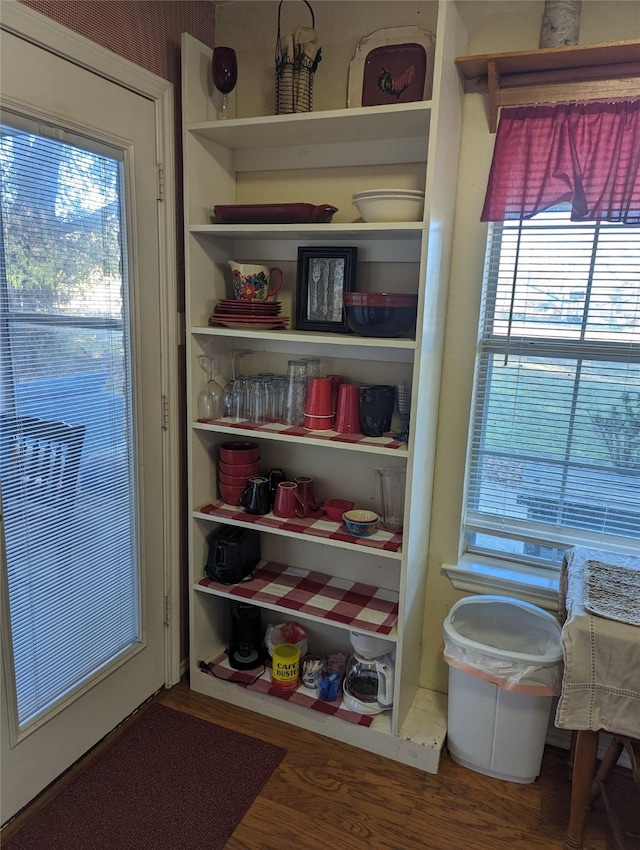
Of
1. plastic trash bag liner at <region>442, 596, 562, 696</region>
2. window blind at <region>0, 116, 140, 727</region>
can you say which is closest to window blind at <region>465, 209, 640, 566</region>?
plastic trash bag liner at <region>442, 596, 562, 696</region>

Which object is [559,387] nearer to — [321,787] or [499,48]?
[499,48]

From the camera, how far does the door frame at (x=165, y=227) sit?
145 cm

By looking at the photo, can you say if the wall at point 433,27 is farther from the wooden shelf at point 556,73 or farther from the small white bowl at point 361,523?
the small white bowl at point 361,523

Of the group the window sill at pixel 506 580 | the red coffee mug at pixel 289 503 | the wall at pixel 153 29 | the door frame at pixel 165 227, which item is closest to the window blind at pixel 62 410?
the door frame at pixel 165 227

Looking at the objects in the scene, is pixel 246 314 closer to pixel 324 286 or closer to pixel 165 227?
pixel 324 286

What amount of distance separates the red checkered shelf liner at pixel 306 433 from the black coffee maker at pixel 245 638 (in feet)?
2.42

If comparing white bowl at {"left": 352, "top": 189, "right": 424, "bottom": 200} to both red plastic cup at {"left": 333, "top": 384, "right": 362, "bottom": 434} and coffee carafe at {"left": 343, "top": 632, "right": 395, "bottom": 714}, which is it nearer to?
red plastic cup at {"left": 333, "top": 384, "right": 362, "bottom": 434}

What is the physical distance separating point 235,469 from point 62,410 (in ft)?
2.27

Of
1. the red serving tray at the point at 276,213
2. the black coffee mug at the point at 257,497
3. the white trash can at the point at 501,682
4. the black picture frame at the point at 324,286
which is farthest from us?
the black coffee mug at the point at 257,497

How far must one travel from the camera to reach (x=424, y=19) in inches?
70.7

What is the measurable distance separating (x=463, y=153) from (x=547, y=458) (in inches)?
41.2

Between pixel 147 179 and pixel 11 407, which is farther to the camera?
pixel 147 179

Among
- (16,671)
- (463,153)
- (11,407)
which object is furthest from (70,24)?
(16,671)

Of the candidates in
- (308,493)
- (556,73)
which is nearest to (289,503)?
(308,493)
